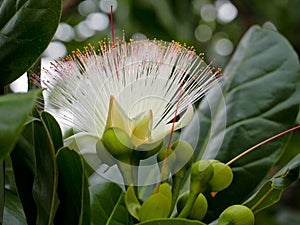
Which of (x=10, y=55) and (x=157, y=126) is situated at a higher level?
(x=10, y=55)

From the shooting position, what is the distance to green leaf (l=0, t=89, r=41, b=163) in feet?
1.59

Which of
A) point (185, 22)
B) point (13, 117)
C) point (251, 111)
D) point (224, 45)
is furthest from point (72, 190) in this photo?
point (224, 45)

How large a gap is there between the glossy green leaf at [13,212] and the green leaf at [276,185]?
34cm

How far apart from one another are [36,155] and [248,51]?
0.60 m

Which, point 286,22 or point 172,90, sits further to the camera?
point 286,22

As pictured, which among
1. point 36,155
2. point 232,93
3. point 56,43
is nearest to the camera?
point 36,155

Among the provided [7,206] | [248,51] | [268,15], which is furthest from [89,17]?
[7,206]

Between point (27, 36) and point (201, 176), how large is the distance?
291mm

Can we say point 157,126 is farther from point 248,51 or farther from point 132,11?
point 132,11

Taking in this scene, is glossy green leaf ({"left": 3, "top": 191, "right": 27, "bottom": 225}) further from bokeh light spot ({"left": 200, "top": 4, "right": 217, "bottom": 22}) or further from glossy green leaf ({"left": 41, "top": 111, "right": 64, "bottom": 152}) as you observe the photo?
bokeh light spot ({"left": 200, "top": 4, "right": 217, "bottom": 22})

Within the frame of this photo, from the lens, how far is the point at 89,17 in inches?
93.3

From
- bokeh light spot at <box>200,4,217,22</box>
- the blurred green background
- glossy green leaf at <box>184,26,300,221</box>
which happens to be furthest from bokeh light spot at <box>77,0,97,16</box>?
glossy green leaf at <box>184,26,300,221</box>

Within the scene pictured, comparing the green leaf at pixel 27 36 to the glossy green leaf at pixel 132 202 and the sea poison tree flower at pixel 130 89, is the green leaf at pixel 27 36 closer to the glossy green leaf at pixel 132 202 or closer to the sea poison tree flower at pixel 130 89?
the sea poison tree flower at pixel 130 89

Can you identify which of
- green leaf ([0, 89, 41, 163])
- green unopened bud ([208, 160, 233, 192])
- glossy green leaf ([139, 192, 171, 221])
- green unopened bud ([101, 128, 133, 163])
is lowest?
glossy green leaf ([139, 192, 171, 221])
